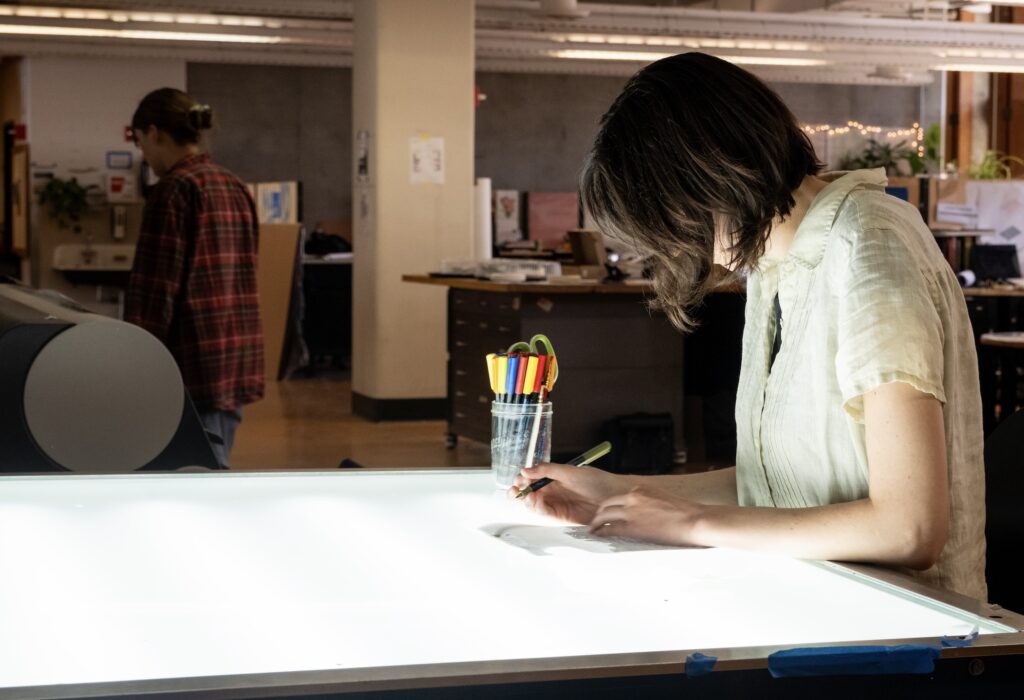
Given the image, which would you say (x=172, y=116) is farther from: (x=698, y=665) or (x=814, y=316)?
(x=698, y=665)

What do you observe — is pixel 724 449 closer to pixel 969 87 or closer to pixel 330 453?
pixel 330 453

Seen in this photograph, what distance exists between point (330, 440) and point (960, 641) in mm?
6839

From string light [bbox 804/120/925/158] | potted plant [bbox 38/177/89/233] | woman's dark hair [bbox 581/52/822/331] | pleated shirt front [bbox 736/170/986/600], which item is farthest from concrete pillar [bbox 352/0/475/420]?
string light [bbox 804/120/925/158]

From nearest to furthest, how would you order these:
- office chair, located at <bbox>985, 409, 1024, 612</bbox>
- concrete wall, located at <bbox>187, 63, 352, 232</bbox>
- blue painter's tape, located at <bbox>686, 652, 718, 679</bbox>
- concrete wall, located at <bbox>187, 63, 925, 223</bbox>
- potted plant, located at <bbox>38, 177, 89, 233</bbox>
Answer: blue painter's tape, located at <bbox>686, 652, 718, 679</bbox> < office chair, located at <bbox>985, 409, 1024, 612</bbox> < potted plant, located at <bbox>38, 177, 89, 233</bbox> < concrete wall, located at <bbox>187, 63, 352, 232</bbox> < concrete wall, located at <bbox>187, 63, 925, 223</bbox>

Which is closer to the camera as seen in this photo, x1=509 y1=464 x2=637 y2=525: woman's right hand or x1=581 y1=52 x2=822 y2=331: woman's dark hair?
x1=581 y1=52 x2=822 y2=331: woman's dark hair

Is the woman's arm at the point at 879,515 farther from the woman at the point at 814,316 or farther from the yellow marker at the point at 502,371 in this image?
the yellow marker at the point at 502,371

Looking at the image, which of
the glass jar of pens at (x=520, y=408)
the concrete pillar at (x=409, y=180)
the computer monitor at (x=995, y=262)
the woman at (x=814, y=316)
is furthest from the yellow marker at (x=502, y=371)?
the computer monitor at (x=995, y=262)

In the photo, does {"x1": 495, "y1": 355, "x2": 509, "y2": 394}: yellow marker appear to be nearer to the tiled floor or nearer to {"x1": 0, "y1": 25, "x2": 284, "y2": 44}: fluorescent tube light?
the tiled floor

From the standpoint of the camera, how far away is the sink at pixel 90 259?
12562 mm

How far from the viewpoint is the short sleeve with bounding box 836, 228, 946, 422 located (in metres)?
1.32

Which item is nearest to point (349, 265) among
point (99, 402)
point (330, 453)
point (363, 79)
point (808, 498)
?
point (363, 79)

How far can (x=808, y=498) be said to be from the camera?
1531 millimetres

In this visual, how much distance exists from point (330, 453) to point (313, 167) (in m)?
9.02

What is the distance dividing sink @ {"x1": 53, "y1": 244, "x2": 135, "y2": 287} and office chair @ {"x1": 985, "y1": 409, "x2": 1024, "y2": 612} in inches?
455
